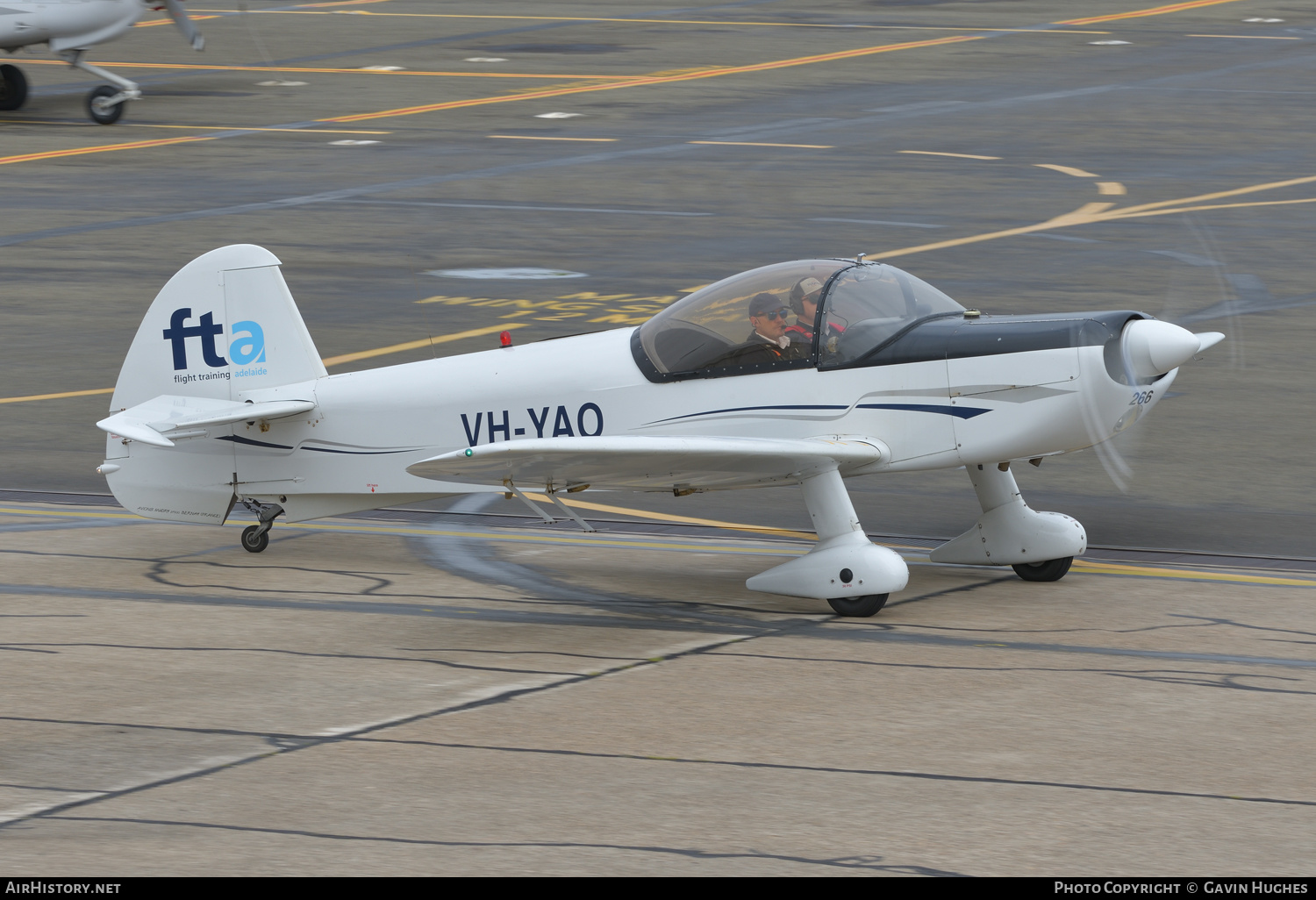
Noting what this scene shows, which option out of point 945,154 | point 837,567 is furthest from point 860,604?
point 945,154

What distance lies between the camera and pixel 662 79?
129 ft

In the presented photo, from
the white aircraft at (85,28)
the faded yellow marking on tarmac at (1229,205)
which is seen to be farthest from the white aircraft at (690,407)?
the white aircraft at (85,28)

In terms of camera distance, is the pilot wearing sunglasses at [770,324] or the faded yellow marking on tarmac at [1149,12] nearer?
the pilot wearing sunglasses at [770,324]

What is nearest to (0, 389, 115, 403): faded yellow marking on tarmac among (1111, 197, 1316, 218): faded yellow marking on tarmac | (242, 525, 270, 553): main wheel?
(242, 525, 270, 553): main wheel

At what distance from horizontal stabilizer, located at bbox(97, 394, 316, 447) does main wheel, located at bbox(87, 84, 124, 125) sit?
75.1 ft

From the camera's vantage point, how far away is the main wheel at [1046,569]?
1138 centimetres

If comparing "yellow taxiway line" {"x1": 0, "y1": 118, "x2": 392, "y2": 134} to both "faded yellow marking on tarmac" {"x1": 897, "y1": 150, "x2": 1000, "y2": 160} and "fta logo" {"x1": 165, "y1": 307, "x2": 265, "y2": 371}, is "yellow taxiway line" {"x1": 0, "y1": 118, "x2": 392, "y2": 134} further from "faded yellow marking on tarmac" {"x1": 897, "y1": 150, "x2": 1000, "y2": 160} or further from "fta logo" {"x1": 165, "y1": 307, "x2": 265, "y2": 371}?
"fta logo" {"x1": 165, "y1": 307, "x2": 265, "y2": 371}

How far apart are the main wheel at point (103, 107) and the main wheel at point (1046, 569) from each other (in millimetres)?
25904

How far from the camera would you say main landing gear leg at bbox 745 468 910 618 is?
1041cm

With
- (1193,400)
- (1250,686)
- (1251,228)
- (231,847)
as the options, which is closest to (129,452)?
(231,847)

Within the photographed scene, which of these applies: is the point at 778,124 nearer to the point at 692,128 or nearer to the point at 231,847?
the point at 692,128

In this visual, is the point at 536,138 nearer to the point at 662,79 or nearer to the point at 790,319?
the point at 662,79

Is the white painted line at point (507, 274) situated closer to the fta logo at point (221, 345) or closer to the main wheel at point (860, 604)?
the fta logo at point (221, 345)

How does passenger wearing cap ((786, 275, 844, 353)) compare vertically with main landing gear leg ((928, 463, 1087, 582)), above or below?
above
